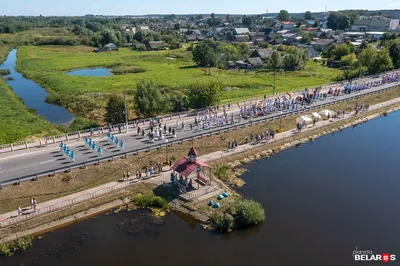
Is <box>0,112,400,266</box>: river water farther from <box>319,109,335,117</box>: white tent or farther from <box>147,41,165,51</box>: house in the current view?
<box>147,41,165,51</box>: house

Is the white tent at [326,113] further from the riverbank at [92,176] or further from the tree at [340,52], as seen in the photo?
the tree at [340,52]

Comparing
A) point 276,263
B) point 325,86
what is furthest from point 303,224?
point 325,86

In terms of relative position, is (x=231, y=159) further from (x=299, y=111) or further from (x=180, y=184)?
(x=299, y=111)

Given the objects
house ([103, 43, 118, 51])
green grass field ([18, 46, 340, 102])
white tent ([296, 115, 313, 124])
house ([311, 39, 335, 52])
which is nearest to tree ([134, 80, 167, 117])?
green grass field ([18, 46, 340, 102])

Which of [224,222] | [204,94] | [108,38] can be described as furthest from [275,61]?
[108,38]

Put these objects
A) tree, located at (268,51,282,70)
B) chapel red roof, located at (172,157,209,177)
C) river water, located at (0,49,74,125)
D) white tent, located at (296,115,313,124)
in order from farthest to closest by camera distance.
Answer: tree, located at (268,51,282,70) → river water, located at (0,49,74,125) → white tent, located at (296,115,313,124) → chapel red roof, located at (172,157,209,177)

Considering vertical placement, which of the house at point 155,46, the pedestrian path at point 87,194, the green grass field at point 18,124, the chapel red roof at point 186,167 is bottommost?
the pedestrian path at point 87,194

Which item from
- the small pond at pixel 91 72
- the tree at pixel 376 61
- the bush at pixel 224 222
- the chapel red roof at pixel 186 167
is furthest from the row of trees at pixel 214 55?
the bush at pixel 224 222
